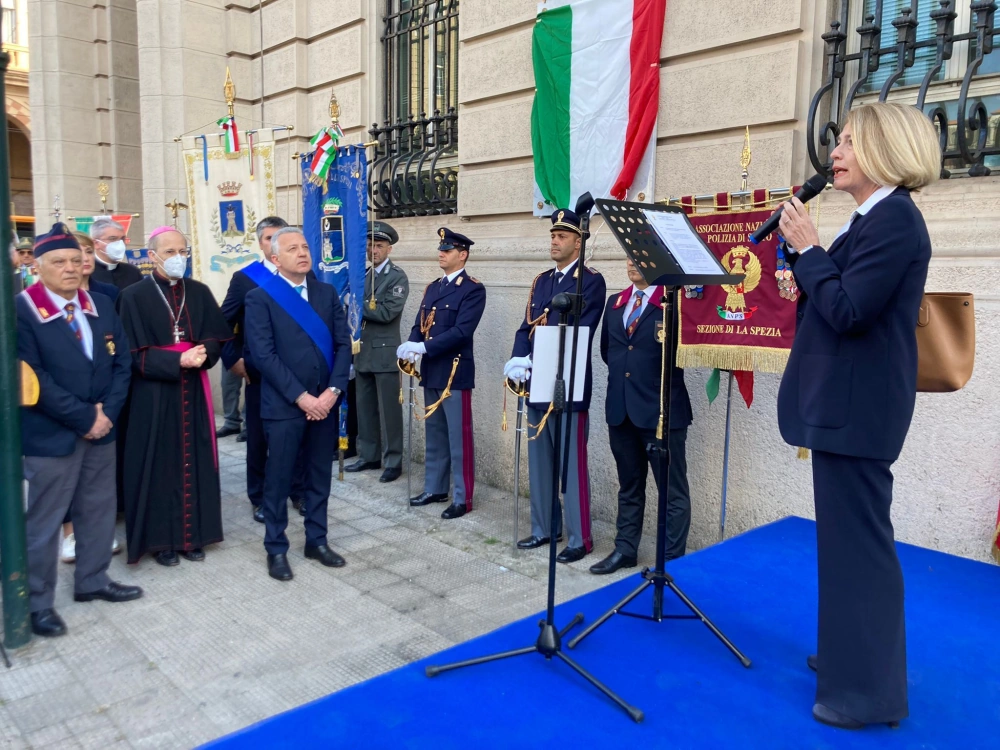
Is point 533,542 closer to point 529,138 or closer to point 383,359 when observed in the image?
point 383,359

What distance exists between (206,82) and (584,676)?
29.4 feet

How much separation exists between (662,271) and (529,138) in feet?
12.9

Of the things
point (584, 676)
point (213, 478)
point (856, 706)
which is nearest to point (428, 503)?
point (213, 478)

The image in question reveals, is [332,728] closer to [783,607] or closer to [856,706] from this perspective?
[856,706]

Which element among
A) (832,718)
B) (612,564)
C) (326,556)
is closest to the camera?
(832,718)

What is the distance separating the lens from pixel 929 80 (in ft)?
13.6

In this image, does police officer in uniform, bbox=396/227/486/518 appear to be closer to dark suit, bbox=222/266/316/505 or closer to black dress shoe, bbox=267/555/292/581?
dark suit, bbox=222/266/316/505

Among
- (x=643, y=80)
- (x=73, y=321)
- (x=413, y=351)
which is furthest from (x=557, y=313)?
(x=73, y=321)

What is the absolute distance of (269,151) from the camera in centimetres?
697

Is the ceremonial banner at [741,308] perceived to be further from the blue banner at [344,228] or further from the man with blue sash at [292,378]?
the blue banner at [344,228]

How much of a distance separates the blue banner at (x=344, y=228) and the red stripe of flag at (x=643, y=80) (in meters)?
2.22

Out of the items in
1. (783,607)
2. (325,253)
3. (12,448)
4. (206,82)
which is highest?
(206,82)

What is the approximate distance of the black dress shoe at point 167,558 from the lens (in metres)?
4.73

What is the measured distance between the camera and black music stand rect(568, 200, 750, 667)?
2.63 m
